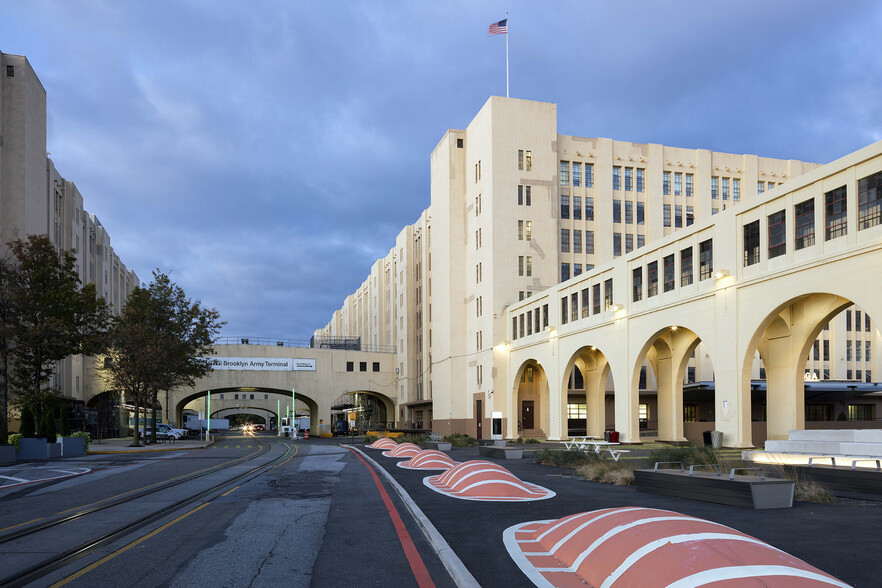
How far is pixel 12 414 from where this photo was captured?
47094mm

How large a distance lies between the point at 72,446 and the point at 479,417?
3091cm

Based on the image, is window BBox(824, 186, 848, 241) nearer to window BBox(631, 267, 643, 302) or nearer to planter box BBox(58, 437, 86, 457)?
window BBox(631, 267, 643, 302)

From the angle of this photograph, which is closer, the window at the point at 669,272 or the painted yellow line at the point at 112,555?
the painted yellow line at the point at 112,555

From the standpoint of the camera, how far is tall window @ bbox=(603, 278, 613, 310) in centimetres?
3962

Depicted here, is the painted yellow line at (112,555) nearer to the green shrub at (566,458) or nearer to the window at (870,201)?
the green shrub at (566,458)

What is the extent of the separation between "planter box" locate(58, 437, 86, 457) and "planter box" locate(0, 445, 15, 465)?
5751mm

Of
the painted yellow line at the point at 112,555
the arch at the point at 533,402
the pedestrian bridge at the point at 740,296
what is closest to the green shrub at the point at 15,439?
the painted yellow line at the point at 112,555

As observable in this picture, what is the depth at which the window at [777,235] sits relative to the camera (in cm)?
2572

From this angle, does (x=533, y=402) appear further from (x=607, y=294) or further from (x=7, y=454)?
(x=7, y=454)

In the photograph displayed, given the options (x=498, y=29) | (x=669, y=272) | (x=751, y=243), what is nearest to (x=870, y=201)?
(x=751, y=243)

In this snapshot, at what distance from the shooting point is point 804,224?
2470cm

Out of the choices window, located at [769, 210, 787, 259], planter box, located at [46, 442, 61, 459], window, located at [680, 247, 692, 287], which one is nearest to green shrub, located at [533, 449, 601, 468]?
window, located at [769, 210, 787, 259]

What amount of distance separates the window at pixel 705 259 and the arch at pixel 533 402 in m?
25.5

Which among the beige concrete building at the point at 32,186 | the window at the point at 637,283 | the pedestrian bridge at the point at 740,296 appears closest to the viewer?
the pedestrian bridge at the point at 740,296
